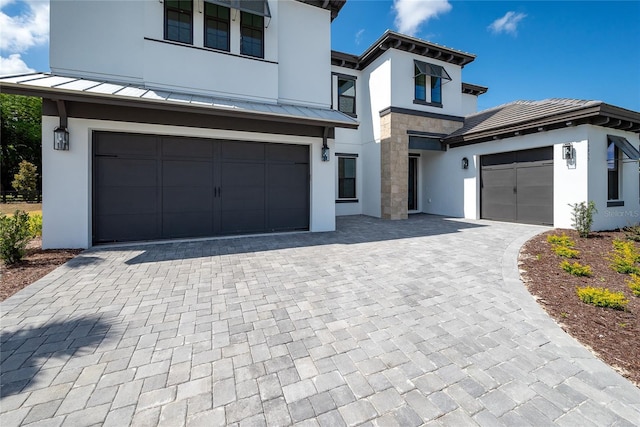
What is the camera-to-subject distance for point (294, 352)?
2.63 metres

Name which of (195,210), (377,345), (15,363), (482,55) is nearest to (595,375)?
(377,345)

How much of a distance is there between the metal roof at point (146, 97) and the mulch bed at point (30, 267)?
11.6 ft

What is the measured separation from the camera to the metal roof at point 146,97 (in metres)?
5.57

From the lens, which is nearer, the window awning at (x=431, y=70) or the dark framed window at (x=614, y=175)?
the dark framed window at (x=614, y=175)

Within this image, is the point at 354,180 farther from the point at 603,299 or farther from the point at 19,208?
the point at 19,208

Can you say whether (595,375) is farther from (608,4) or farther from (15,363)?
(608,4)

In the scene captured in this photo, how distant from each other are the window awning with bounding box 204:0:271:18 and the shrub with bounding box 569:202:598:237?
455 inches

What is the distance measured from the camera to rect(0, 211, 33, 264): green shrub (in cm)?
510

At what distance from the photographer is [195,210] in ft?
25.1

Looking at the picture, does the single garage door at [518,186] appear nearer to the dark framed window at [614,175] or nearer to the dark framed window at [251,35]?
the dark framed window at [614,175]

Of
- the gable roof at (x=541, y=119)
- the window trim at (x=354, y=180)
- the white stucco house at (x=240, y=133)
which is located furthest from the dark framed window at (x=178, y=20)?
the gable roof at (x=541, y=119)

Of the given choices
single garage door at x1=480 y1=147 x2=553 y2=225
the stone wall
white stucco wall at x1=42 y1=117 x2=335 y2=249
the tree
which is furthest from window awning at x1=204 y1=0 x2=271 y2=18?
the tree

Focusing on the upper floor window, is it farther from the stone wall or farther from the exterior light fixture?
the exterior light fixture

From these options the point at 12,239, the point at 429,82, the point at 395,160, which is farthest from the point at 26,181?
the point at 429,82
